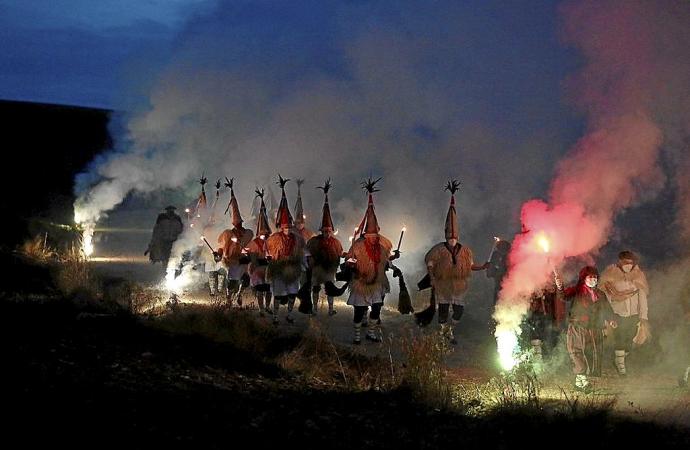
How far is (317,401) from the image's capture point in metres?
6.33

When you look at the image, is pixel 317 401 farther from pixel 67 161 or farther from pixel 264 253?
pixel 67 161

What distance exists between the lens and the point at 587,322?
344 inches

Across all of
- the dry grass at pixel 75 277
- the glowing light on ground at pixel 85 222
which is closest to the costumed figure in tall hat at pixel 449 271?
the dry grass at pixel 75 277

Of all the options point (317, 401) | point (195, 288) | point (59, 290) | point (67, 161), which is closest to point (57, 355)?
point (317, 401)

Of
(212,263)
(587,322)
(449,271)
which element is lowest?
(587,322)

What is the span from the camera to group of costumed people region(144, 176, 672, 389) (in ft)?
29.0

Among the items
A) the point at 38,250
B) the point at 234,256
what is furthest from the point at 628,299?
the point at 38,250

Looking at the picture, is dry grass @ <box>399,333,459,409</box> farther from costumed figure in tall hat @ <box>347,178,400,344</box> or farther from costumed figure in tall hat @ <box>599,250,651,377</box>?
costumed figure in tall hat @ <box>347,178,400,344</box>

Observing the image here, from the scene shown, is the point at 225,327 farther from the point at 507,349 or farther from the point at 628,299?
the point at 628,299

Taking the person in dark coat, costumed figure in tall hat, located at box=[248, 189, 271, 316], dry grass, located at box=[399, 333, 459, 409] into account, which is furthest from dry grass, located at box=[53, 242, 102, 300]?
dry grass, located at box=[399, 333, 459, 409]

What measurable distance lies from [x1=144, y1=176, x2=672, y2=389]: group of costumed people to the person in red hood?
0.04 feet

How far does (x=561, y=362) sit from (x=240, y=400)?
189 inches

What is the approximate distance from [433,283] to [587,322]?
3.67 m

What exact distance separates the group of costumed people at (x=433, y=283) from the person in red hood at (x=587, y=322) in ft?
0.04
